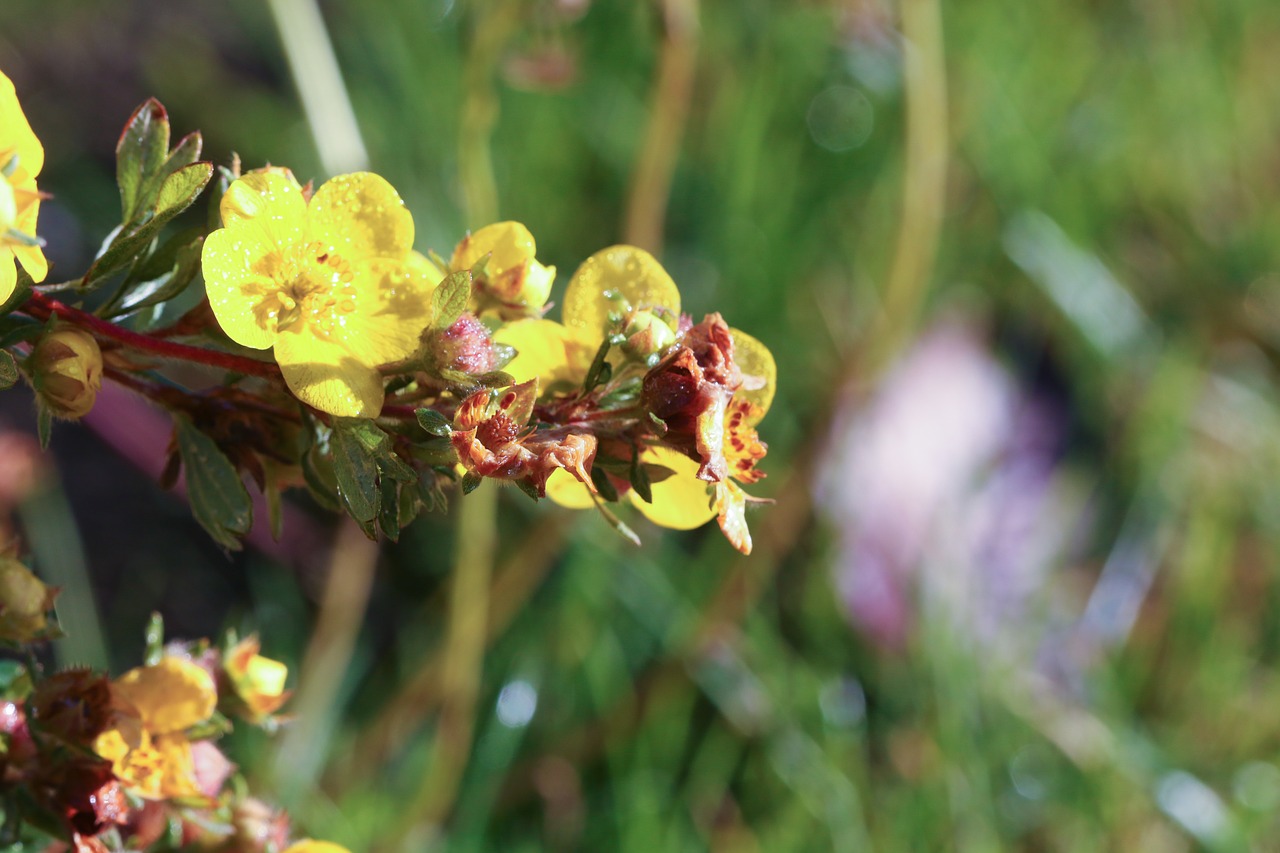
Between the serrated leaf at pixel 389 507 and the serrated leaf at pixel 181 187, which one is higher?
the serrated leaf at pixel 181 187

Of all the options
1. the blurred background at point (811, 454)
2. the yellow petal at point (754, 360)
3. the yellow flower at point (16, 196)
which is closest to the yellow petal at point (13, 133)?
the yellow flower at point (16, 196)

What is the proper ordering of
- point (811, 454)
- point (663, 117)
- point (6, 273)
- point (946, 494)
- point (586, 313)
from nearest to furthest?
point (6, 273) < point (586, 313) < point (663, 117) < point (811, 454) < point (946, 494)

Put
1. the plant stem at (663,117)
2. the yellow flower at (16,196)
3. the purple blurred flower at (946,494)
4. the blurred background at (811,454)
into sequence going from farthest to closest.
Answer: the purple blurred flower at (946,494), the blurred background at (811,454), the plant stem at (663,117), the yellow flower at (16,196)

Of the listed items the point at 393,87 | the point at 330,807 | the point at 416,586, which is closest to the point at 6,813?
the point at 330,807

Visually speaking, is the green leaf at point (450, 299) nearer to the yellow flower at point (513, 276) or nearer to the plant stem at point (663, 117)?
the yellow flower at point (513, 276)

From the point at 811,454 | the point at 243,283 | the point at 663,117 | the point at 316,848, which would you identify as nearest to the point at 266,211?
the point at 243,283

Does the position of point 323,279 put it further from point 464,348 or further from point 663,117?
point 663,117

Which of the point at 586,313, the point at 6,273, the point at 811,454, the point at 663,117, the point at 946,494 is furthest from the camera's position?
the point at 946,494
